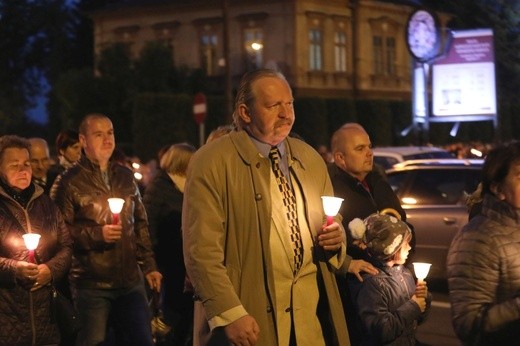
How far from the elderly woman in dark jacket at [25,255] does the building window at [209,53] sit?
1962 inches

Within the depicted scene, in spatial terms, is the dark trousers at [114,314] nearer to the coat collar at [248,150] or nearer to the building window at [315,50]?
the coat collar at [248,150]

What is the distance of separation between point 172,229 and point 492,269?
14.8ft

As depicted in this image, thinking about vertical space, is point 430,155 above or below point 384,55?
below

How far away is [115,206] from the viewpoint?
6719 millimetres

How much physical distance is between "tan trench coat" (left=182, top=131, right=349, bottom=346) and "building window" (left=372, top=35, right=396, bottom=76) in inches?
2113

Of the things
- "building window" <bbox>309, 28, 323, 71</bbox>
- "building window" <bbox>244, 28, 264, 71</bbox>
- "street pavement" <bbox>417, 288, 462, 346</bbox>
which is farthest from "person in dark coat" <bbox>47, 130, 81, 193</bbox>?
"building window" <bbox>309, 28, 323, 71</bbox>

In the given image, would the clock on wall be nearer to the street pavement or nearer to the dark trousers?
the street pavement

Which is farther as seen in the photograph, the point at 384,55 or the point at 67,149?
the point at 384,55

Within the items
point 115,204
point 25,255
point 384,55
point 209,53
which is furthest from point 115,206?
point 384,55

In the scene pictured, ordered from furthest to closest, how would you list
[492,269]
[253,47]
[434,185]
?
[253,47] → [434,185] → [492,269]

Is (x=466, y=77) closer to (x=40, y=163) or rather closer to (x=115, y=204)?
(x=40, y=163)

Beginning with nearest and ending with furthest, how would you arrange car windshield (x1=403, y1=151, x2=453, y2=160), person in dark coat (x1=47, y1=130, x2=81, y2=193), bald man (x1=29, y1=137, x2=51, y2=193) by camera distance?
bald man (x1=29, y1=137, x2=51, y2=193), person in dark coat (x1=47, y1=130, x2=81, y2=193), car windshield (x1=403, y1=151, x2=453, y2=160)

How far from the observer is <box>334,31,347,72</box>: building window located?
2194 inches

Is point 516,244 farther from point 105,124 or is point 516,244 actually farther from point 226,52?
point 226,52
